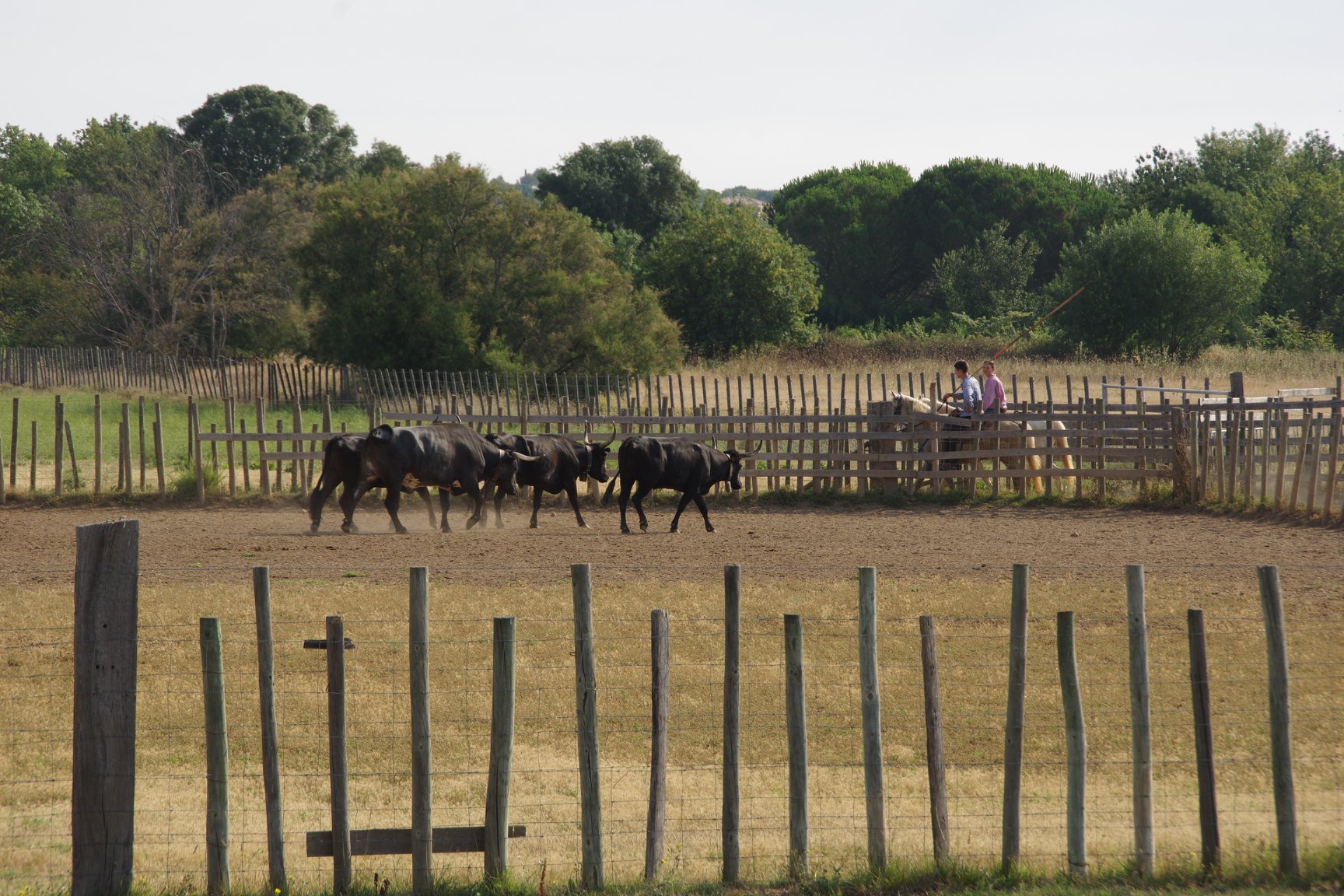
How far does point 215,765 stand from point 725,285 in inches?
1707

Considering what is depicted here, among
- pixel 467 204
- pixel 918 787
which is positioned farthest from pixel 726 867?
pixel 467 204

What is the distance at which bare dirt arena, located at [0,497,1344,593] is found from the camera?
13117 mm

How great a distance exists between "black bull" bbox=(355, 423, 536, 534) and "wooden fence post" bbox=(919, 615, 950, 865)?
A: 458 inches

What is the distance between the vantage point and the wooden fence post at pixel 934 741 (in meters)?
5.51

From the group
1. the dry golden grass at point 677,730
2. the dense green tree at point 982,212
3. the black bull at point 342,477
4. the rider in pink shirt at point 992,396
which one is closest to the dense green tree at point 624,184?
the dense green tree at point 982,212

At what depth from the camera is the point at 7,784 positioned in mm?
6758

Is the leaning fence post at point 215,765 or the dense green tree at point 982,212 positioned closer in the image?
the leaning fence post at point 215,765

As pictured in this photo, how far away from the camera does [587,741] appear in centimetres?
541

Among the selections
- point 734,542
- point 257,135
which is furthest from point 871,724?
point 257,135

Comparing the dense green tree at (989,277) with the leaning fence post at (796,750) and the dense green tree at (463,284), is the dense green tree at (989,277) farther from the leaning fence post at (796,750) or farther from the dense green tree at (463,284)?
the leaning fence post at (796,750)

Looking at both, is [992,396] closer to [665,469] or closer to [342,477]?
[665,469]

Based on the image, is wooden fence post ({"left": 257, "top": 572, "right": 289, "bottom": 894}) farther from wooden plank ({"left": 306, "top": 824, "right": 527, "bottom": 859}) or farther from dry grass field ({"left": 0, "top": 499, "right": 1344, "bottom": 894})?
dry grass field ({"left": 0, "top": 499, "right": 1344, "bottom": 894})

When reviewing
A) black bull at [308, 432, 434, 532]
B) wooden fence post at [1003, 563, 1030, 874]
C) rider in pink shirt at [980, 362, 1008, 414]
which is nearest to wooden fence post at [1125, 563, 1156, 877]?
wooden fence post at [1003, 563, 1030, 874]

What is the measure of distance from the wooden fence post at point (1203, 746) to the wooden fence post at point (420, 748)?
3310mm
